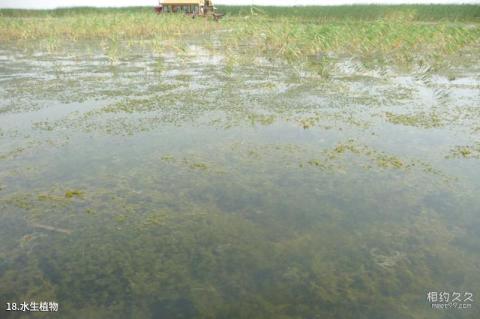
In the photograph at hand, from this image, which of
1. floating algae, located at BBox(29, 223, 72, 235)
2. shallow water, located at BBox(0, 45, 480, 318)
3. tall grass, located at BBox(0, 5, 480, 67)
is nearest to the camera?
shallow water, located at BBox(0, 45, 480, 318)

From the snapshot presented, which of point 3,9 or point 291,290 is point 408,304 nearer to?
point 291,290

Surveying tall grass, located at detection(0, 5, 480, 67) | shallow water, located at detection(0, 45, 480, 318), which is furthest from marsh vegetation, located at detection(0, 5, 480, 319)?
tall grass, located at detection(0, 5, 480, 67)

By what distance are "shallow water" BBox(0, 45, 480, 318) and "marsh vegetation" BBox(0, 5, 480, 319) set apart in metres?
0.01

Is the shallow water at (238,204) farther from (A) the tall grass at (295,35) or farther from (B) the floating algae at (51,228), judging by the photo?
(A) the tall grass at (295,35)

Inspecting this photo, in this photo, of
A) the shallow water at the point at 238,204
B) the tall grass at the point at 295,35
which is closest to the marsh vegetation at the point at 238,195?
the shallow water at the point at 238,204

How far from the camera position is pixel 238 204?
3.10 metres

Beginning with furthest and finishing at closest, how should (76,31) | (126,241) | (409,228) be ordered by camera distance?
(76,31) → (409,228) → (126,241)

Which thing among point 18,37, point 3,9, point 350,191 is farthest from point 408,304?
point 3,9

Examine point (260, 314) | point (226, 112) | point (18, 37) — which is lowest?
point (260, 314)

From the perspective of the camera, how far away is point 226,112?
560 cm

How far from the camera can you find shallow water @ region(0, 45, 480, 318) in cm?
215

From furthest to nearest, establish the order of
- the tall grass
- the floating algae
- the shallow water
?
the tall grass < the floating algae < the shallow water

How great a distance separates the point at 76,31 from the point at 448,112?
49.4 ft

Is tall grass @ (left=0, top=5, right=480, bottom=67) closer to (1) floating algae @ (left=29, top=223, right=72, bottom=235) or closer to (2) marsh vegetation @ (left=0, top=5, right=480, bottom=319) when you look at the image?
(2) marsh vegetation @ (left=0, top=5, right=480, bottom=319)
